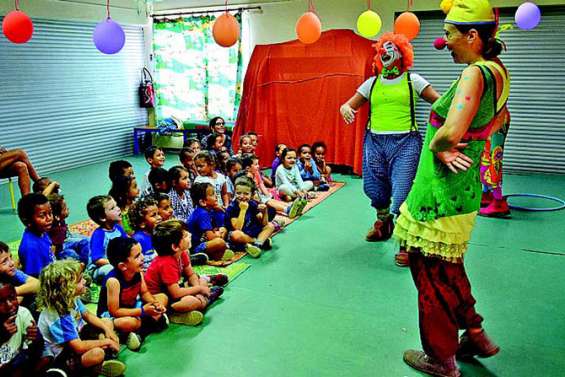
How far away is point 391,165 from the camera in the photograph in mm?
4008

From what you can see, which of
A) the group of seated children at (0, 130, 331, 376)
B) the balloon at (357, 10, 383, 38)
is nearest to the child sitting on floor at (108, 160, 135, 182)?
the group of seated children at (0, 130, 331, 376)

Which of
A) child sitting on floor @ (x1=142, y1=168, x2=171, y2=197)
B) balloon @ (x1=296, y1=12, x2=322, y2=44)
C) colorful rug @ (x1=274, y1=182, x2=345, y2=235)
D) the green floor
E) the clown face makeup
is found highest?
balloon @ (x1=296, y1=12, x2=322, y2=44)

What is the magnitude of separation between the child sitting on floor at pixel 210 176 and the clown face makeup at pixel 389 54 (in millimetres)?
1807

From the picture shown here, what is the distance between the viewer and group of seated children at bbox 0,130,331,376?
2314 millimetres

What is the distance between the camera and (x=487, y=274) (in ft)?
12.1

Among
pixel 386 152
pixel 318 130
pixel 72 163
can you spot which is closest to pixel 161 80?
pixel 72 163

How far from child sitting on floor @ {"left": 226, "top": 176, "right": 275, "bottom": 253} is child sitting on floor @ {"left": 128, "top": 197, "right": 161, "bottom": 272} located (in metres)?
0.81

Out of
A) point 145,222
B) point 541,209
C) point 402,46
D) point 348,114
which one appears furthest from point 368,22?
point 145,222

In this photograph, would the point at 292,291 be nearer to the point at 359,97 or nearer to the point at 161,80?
the point at 359,97

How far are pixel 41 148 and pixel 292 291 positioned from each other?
5.45 meters

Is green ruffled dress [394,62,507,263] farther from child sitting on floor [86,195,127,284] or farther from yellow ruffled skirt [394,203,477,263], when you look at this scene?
child sitting on floor [86,195,127,284]

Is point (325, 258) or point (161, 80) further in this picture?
point (161, 80)

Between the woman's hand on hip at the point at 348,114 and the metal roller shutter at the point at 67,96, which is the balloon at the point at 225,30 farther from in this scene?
the metal roller shutter at the point at 67,96

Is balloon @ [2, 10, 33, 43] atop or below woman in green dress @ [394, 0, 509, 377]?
atop
